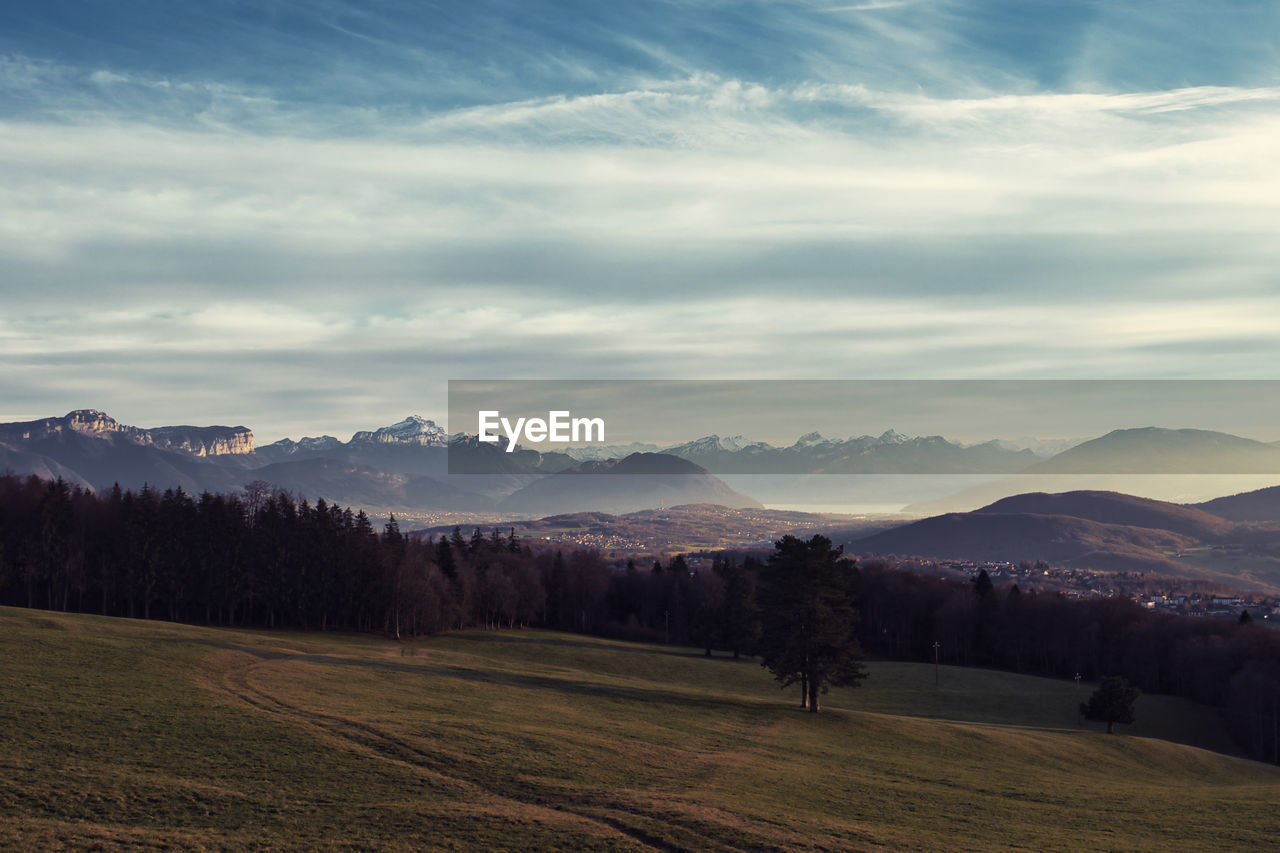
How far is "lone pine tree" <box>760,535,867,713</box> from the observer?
223 ft

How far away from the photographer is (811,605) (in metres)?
68.4

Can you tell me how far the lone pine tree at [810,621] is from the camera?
67.9 metres

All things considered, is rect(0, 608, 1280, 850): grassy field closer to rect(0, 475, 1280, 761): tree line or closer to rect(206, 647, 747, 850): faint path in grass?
rect(206, 647, 747, 850): faint path in grass

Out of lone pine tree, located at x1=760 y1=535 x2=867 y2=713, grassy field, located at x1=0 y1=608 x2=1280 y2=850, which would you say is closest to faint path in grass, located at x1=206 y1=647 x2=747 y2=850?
grassy field, located at x1=0 y1=608 x2=1280 y2=850

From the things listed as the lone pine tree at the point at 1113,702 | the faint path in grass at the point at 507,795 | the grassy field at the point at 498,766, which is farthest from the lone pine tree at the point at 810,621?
the faint path in grass at the point at 507,795

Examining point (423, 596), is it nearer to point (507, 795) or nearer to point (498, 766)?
point (498, 766)

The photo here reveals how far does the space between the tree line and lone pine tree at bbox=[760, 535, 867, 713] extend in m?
0.13

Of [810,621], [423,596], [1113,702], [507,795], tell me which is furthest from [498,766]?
[423,596]

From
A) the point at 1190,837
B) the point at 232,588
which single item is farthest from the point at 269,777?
the point at 232,588

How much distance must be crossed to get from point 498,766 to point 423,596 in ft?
252

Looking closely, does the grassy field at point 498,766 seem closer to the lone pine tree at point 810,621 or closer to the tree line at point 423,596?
the lone pine tree at point 810,621

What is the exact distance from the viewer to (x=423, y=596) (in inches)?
4341

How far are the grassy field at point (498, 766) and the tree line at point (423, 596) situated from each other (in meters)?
11.7

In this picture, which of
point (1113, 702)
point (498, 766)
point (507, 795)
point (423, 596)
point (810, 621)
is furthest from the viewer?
point (423, 596)
